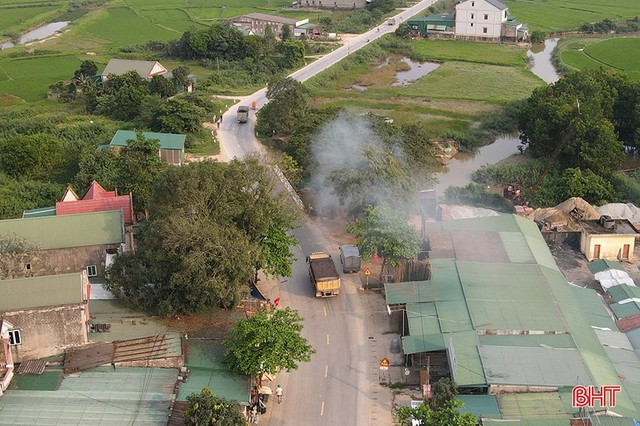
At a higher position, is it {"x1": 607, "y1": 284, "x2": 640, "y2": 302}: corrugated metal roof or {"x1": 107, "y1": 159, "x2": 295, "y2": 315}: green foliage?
{"x1": 107, "y1": 159, "x2": 295, "y2": 315}: green foliage

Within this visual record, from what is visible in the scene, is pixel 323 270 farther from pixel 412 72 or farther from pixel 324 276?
pixel 412 72

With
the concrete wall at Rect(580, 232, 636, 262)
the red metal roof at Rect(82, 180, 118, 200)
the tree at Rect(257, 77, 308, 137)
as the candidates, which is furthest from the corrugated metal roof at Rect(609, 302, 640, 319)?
the tree at Rect(257, 77, 308, 137)

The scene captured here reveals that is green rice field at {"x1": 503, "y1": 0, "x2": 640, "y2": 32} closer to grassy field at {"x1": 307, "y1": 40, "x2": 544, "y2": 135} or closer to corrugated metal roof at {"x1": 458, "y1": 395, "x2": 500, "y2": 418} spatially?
grassy field at {"x1": 307, "y1": 40, "x2": 544, "y2": 135}

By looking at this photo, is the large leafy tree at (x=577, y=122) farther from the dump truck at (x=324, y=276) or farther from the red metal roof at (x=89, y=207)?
the red metal roof at (x=89, y=207)

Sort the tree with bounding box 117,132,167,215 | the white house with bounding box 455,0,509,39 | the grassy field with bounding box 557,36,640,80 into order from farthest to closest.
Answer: the white house with bounding box 455,0,509,39
the grassy field with bounding box 557,36,640,80
the tree with bounding box 117,132,167,215

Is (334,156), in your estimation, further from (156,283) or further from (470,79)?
(470,79)

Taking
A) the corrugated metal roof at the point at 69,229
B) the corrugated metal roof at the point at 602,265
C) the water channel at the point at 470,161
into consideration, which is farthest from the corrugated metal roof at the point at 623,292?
the corrugated metal roof at the point at 69,229

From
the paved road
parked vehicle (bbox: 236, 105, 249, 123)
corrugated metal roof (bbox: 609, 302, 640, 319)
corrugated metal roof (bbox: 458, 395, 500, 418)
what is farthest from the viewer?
parked vehicle (bbox: 236, 105, 249, 123)
